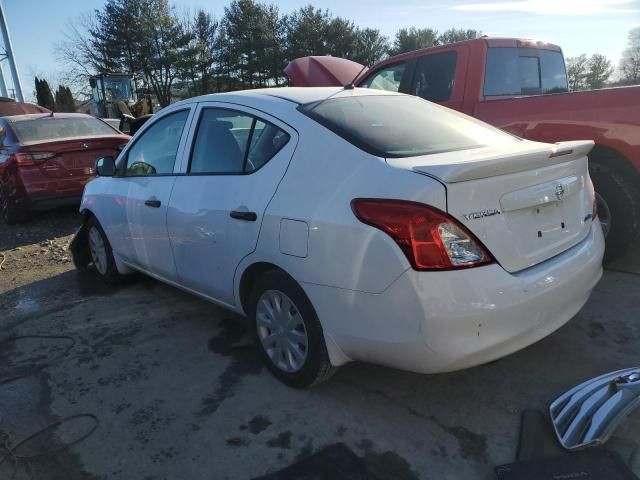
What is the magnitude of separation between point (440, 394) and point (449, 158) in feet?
4.09

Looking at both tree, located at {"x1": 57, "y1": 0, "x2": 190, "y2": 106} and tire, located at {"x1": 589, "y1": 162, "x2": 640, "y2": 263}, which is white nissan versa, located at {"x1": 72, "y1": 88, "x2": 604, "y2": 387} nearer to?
tire, located at {"x1": 589, "y1": 162, "x2": 640, "y2": 263}

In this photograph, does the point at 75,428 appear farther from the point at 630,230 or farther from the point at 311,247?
the point at 630,230

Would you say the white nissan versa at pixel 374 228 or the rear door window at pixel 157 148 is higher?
the rear door window at pixel 157 148

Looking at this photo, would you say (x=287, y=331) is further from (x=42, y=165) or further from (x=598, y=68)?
(x=598, y=68)

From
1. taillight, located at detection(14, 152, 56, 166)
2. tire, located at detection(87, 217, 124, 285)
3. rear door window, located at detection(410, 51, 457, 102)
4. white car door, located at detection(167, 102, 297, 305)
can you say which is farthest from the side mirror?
taillight, located at detection(14, 152, 56, 166)

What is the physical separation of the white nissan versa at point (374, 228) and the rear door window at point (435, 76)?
1966 mm

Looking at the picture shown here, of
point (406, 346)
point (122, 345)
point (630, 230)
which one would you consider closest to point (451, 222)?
point (406, 346)

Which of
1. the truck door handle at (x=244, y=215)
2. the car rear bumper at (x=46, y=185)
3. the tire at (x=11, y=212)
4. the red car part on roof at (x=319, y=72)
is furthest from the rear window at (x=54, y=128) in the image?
the truck door handle at (x=244, y=215)

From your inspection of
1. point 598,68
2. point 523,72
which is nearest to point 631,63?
point 598,68

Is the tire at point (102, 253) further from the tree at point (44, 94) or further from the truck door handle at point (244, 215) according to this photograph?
the tree at point (44, 94)

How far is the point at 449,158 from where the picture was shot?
244cm

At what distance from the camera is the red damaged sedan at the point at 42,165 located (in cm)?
697

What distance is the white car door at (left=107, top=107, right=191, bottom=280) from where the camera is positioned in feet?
12.1

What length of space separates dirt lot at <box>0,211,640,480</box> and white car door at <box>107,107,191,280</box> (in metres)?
0.52
